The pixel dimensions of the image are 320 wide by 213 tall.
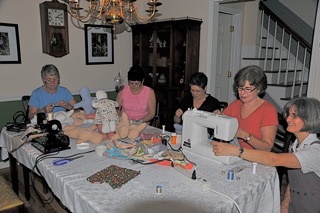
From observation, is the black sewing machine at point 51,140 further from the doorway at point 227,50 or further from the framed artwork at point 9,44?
the doorway at point 227,50

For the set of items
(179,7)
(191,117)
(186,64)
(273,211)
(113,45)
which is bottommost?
(273,211)

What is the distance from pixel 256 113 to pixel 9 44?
9.15 ft

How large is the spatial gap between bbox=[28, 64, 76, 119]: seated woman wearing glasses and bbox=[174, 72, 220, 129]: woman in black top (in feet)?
3.53

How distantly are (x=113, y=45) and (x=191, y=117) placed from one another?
9.07ft

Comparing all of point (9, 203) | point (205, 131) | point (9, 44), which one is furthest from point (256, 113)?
point (9, 44)

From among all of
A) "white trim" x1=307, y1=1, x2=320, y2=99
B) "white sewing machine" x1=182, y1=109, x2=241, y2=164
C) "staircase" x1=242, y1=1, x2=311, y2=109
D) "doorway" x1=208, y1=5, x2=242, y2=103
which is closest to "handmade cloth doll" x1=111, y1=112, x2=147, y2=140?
"white sewing machine" x1=182, y1=109, x2=241, y2=164

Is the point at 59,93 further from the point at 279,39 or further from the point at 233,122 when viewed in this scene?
the point at 279,39

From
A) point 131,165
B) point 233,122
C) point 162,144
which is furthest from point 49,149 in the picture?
point 233,122

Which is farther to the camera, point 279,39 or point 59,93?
point 279,39

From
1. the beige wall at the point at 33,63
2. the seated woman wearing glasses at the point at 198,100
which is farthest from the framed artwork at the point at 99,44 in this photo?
the seated woman wearing glasses at the point at 198,100

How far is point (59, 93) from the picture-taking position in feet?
9.09

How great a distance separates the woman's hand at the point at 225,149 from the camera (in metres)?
1.43

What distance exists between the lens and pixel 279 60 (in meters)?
4.54

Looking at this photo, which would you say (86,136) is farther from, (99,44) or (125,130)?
(99,44)
